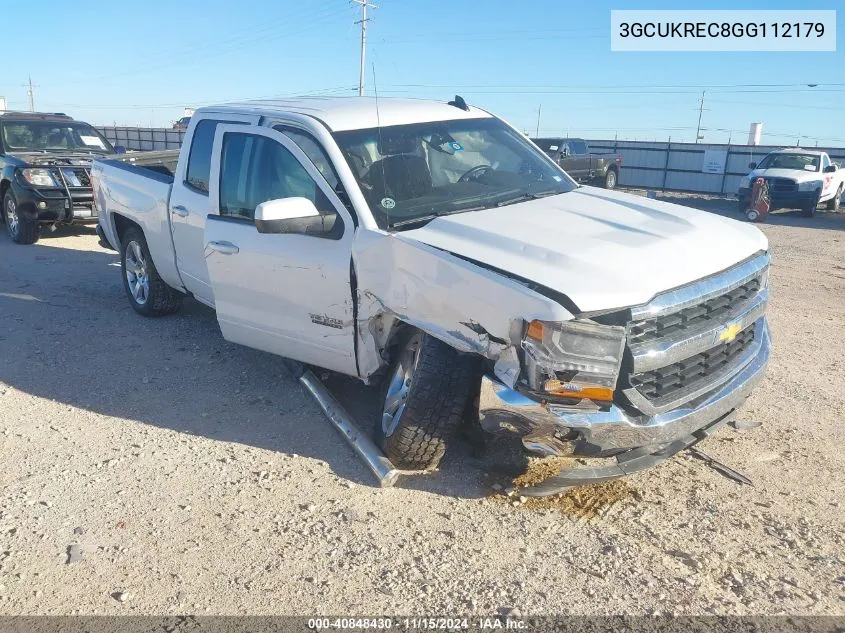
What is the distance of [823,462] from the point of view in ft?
13.2

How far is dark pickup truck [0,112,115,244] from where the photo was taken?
10453mm

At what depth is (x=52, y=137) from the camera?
38.3ft

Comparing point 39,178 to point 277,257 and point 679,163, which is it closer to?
point 277,257

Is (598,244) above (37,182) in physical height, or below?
above

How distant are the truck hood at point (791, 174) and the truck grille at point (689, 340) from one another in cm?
1669

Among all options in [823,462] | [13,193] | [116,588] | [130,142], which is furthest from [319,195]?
[130,142]

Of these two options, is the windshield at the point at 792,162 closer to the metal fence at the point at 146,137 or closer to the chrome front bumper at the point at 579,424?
the chrome front bumper at the point at 579,424

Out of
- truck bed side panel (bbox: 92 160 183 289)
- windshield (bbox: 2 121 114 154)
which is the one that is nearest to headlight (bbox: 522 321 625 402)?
truck bed side panel (bbox: 92 160 183 289)

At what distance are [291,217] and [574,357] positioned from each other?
5.74 ft

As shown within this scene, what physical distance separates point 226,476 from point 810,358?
4644mm

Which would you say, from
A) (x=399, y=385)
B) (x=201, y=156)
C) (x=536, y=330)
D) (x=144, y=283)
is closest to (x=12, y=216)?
(x=144, y=283)

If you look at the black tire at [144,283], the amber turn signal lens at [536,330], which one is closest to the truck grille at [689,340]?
the amber turn signal lens at [536,330]

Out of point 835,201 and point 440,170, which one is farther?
point 835,201

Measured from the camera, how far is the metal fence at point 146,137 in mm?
41544
